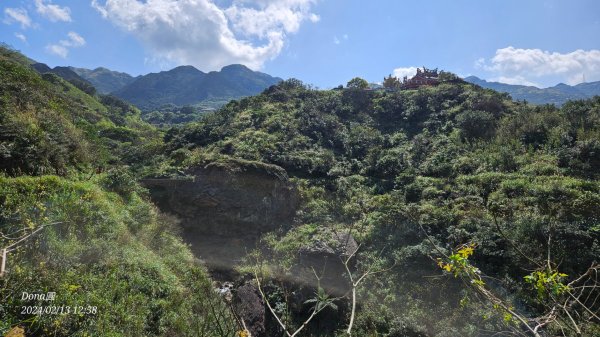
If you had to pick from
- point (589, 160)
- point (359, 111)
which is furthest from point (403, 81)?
point (589, 160)

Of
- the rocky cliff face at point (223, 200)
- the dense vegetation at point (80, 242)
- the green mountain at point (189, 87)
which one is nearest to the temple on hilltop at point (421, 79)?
the rocky cliff face at point (223, 200)

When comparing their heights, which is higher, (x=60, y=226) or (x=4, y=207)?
(x=4, y=207)

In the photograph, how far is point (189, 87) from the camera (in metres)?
145

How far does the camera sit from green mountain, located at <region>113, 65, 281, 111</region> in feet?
408

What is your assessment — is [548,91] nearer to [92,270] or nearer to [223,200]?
[223,200]

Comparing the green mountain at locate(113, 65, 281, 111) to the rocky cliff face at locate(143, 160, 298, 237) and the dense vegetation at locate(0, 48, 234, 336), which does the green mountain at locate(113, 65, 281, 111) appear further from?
the dense vegetation at locate(0, 48, 234, 336)

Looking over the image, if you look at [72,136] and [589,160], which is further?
[589,160]

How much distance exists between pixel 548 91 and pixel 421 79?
132 metres

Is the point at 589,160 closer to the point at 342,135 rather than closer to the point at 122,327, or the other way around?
the point at 342,135

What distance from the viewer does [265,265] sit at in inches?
516

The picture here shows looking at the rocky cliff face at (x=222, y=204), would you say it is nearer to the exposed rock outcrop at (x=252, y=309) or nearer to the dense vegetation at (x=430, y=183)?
the dense vegetation at (x=430, y=183)

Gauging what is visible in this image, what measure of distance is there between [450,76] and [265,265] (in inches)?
1098

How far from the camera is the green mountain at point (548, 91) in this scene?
118787 mm

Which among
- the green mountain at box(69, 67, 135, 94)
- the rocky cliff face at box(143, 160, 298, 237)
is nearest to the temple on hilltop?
the rocky cliff face at box(143, 160, 298, 237)
